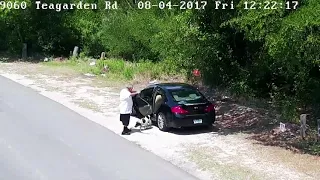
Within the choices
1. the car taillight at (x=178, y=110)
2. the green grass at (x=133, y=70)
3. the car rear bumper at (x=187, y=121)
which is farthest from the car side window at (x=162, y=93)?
the green grass at (x=133, y=70)

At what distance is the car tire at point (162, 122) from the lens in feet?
50.3

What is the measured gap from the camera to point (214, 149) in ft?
44.2

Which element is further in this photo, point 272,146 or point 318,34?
point 272,146

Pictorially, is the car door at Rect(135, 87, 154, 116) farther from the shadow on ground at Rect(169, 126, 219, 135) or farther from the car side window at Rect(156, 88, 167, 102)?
the shadow on ground at Rect(169, 126, 219, 135)

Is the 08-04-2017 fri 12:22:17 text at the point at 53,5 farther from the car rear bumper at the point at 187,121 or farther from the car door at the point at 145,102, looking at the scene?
the car rear bumper at the point at 187,121

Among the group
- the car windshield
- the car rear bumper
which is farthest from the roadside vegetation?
the car rear bumper

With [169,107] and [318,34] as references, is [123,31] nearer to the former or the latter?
[169,107]

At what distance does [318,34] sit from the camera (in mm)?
12086

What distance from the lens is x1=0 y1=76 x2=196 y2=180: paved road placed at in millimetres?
11273

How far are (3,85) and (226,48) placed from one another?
11201mm

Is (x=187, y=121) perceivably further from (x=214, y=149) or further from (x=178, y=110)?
(x=214, y=149)

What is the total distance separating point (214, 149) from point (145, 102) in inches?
144

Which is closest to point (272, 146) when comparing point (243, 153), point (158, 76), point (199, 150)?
point (243, 153)

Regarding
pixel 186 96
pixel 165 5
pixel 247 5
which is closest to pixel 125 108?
pixel 186 96
